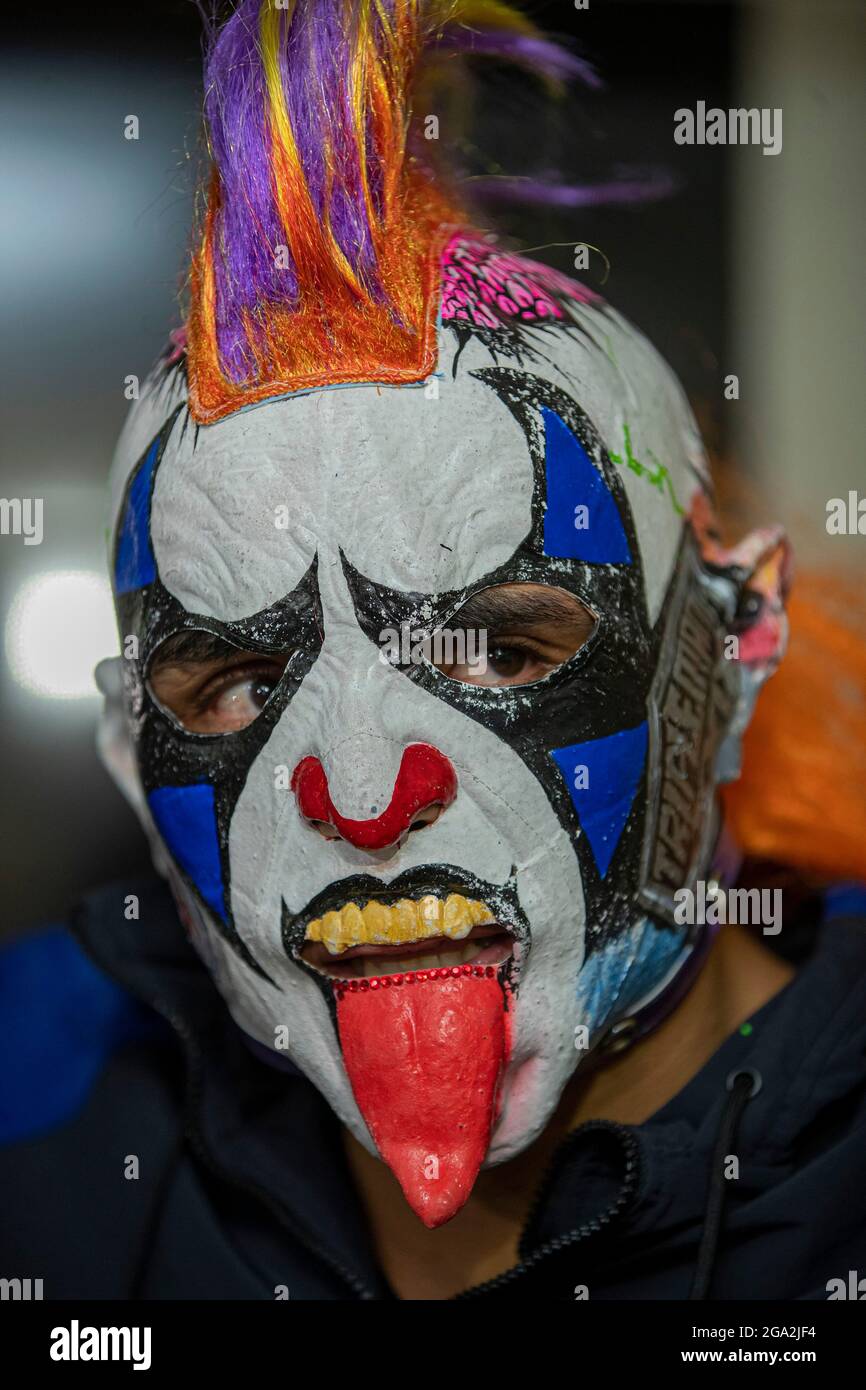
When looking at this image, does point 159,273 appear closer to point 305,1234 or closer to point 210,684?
point 210,684

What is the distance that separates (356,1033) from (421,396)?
22.7 inches

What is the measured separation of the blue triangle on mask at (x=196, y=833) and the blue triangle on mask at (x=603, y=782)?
1.12 feet

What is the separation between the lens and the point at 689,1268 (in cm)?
144

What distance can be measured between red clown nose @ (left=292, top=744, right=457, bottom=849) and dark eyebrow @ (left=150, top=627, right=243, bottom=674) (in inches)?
6.7

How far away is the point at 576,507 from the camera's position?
1321mm

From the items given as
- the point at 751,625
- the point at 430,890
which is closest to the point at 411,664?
the point at 430,890

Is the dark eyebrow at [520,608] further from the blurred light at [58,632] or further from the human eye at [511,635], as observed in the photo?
the blurred light at [58,632]

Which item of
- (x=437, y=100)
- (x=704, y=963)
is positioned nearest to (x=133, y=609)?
(x=437, y=100)

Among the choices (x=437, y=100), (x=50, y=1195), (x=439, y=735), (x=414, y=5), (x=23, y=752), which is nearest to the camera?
(x=439, y=735)

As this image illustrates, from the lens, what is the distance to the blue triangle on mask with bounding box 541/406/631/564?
1309 mm

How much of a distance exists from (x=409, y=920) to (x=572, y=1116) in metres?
0.39

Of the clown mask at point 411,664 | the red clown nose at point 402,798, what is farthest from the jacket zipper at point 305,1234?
the red clown nose at point 402,798
